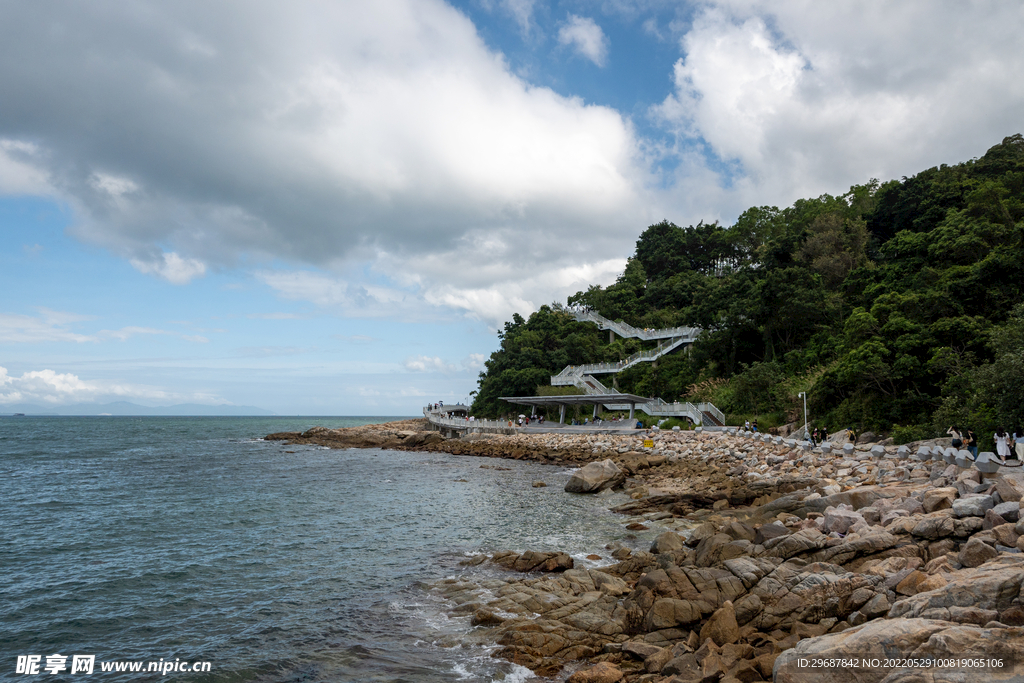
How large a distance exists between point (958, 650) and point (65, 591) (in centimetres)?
1536

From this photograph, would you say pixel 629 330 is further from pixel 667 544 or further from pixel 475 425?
pixel 667 544

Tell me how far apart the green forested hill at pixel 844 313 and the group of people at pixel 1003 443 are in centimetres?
60

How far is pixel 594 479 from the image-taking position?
907 inches

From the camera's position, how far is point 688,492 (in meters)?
20.0

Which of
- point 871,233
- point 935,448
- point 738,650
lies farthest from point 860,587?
point 871,233

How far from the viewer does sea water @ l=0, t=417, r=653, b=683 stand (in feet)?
28.9

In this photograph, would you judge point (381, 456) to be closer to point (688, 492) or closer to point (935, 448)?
point (688, 492)

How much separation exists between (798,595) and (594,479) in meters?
14.9

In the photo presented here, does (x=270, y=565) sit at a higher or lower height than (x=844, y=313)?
lower

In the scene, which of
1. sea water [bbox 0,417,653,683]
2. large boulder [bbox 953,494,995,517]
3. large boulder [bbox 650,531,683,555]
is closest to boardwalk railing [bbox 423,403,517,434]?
sea water [bbox 0,417,653,683]

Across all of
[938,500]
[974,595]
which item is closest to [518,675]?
[974,595]

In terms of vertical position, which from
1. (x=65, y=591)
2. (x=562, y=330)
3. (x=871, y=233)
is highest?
(x=871, y=233)

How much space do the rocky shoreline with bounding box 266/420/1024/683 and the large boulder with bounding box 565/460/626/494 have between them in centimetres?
767

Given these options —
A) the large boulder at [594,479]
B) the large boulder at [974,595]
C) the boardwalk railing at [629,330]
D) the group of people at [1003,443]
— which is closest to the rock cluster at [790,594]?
the large boulder at [974,595]
